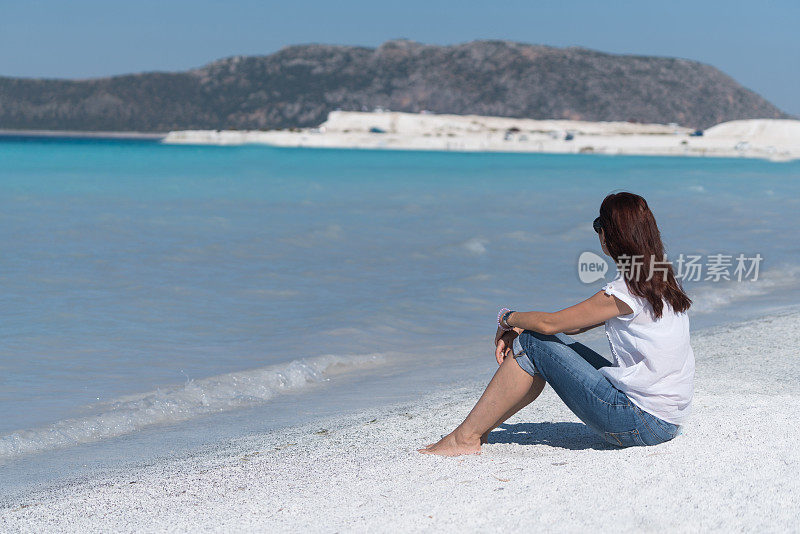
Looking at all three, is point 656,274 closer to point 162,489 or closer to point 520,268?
point 162,489

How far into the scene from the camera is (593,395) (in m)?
3.38

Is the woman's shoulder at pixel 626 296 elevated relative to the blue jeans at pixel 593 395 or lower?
elevated

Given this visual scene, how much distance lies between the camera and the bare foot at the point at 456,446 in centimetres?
370

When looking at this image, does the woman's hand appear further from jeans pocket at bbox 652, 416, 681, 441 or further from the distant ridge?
the distant ridge

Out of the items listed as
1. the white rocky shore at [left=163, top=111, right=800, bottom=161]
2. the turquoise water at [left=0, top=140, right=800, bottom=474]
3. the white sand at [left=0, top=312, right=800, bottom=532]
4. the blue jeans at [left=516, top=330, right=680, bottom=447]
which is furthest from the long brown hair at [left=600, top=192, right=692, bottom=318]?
the white rocky shore at [left=163, top=111, right=800, bottom=161]

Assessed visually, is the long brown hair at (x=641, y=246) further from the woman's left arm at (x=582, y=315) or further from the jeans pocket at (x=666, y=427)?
the jeans pocket at (x=666, y=427)

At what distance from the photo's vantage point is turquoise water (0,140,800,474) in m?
5.68

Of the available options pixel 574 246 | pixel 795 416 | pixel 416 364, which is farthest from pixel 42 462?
pixel 574 246

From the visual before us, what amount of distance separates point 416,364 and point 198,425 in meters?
2.02

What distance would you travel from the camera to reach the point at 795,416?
3.59 metres

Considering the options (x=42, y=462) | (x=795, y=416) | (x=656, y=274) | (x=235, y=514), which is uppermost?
(x=656, y=274)

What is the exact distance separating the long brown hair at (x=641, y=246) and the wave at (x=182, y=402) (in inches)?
122

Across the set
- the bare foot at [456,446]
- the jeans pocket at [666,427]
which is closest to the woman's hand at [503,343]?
the bare foot at [456,446]

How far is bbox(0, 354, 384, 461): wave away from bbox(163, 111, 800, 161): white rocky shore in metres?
74.4
